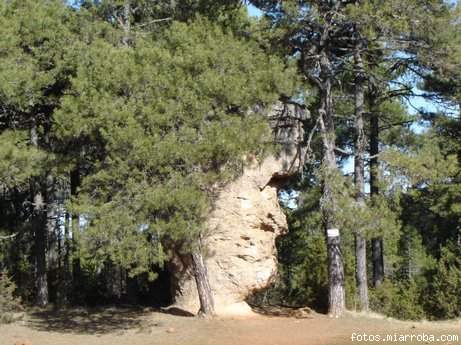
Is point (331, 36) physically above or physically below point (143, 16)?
below

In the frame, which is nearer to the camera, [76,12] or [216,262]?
[216,262]

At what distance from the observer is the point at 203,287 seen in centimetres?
1441

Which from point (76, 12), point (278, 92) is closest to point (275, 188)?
point (278, 92)

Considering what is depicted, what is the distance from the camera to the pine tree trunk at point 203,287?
46.9 feet

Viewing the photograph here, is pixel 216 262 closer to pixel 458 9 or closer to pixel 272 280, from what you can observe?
pixel 272 280

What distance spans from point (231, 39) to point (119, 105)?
3.15 m

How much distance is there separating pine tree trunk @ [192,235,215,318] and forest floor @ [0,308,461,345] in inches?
10.8

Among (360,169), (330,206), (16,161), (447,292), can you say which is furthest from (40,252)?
(447,292)

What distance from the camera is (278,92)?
14156 mm

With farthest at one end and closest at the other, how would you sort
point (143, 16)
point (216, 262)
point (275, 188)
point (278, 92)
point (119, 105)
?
point (143, 16)
point (275, 188)
point (216, 262)
point (278, 92)
point (119, 105)

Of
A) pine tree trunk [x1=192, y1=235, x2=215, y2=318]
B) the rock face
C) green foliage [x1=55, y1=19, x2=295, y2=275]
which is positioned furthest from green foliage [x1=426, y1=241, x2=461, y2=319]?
green foliage [x1=55, y1=19, x2=295, y2=275]

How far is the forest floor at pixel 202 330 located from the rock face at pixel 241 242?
770mm

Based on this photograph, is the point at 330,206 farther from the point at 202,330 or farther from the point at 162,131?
the point at 162,131

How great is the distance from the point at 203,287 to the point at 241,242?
6.08ft
